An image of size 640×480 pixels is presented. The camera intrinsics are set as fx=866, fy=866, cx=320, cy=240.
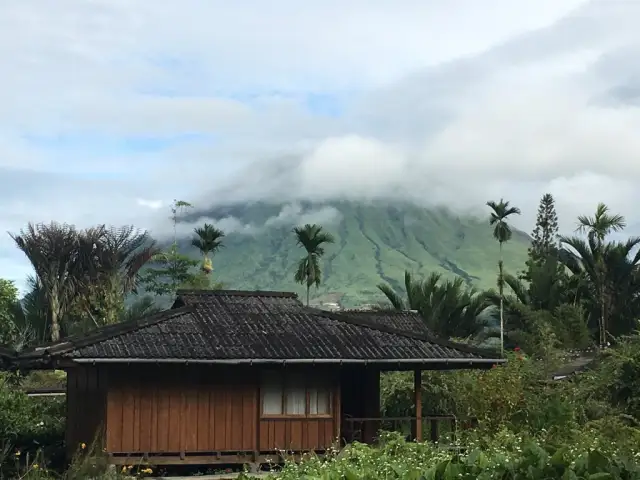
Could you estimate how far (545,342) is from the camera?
2608cm

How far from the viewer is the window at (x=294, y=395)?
17.5 m

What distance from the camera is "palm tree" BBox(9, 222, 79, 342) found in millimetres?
33031

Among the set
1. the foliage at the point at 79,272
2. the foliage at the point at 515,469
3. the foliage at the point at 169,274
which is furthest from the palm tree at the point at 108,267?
the foliage at the point at 515,469

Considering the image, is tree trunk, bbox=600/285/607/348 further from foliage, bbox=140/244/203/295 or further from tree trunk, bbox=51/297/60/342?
tree trunk, bbox=51/297/60/342

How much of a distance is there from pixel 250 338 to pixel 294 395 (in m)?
1.57

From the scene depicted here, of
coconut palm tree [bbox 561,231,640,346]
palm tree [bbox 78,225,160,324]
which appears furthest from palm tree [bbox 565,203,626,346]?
palm tree [bbox 78,225,160,324]

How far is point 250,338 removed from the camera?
17156 mm

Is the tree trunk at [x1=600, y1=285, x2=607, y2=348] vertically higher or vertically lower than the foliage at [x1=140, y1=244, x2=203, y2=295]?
lower

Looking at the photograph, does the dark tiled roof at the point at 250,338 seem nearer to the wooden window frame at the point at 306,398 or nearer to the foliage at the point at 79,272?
the wooden window frame at the point at 306,398

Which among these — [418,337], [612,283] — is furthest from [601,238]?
[418,337]

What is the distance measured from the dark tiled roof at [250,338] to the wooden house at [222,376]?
1.0 inches

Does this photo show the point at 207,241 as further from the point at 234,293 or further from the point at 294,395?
the point at 294,395

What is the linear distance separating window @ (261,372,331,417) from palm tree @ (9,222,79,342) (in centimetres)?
1731

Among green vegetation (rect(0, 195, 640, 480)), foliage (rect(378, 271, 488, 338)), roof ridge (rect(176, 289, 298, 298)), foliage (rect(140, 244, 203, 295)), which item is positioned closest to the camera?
green vegetation (rect(0, 195, 640, 480))
